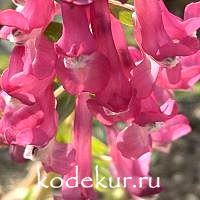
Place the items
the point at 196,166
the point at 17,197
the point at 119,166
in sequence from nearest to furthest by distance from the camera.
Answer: the point at 119,166, the point at 17,197, the point at 196,166

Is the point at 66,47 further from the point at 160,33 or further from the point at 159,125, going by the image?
the point at 159,125

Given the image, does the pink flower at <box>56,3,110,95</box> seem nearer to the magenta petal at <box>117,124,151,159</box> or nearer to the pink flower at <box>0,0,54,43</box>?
the pink flower at <box>0,0,54,43</box>

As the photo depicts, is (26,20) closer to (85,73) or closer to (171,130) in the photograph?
(85,73)

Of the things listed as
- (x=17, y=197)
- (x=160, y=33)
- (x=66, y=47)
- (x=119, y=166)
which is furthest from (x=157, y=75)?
(x=17, y=197)

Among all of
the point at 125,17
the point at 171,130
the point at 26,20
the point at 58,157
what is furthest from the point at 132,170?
the point at 26,20

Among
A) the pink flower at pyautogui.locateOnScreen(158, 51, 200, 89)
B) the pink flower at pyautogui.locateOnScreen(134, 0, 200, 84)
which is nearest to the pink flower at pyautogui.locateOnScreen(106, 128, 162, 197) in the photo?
the pink flower at pyautogui.locateOnScreen(158, 51, 200, 89)

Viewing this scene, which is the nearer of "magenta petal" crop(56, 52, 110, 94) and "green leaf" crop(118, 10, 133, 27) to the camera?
"magenta petal" crop(56, 52, 110, 94)

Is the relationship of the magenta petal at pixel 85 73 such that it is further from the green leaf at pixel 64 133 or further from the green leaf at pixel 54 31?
the green leaf at pixel 64 133
